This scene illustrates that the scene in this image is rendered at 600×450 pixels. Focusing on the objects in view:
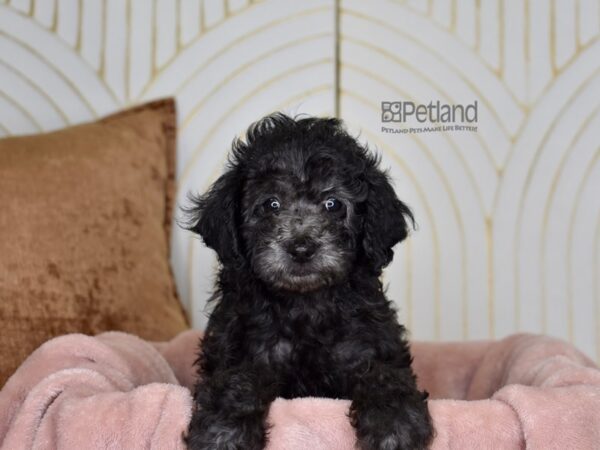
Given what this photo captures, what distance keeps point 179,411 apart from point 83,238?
1477mm

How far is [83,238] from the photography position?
327 cm

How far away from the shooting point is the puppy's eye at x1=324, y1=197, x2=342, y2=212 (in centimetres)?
246

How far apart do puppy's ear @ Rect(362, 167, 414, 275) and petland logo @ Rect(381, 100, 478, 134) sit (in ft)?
4.99

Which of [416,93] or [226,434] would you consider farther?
[416,93]

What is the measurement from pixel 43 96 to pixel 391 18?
70.3 inches

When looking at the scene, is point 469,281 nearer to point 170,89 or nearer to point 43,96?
point 170,89

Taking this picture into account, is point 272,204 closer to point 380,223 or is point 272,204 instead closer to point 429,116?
point 380,223

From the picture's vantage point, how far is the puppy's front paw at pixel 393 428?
1839 millimetres

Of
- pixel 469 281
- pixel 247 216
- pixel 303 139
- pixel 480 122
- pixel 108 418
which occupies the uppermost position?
pixel 480 122

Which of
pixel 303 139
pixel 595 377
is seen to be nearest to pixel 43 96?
pixel 303 139

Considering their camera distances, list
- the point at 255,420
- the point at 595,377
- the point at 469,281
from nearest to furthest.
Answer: the point at 255,420 → the point at 595,377 → the point at 469,281

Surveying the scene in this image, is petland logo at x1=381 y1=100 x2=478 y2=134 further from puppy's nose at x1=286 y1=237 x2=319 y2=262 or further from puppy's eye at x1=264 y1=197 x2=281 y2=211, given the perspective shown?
puppy's nose at x1=286 y1=237 x2=319 y2=262

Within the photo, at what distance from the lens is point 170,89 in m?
4.05

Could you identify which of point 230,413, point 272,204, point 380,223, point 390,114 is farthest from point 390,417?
point 390,114
